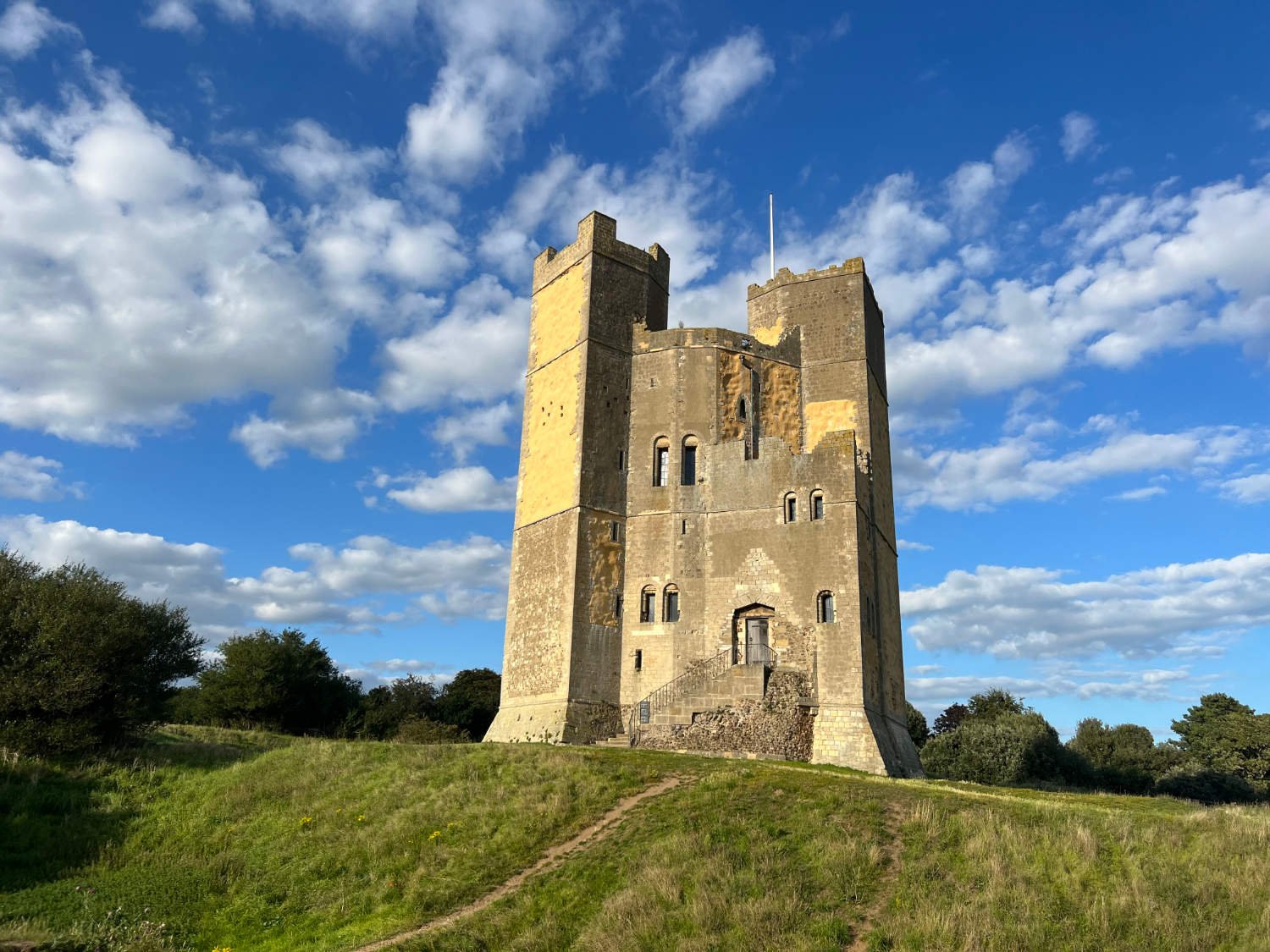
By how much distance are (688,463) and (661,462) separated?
3.20 feet

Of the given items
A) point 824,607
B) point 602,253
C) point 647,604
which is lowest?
point 824,607

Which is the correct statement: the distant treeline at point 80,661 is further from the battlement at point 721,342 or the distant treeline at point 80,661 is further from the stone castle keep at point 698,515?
the battlement at point 721,342

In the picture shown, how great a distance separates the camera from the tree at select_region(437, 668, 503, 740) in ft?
157

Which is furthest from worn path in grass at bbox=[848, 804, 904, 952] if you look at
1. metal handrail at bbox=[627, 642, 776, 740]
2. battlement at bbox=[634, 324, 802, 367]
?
battlement at bbox=[634, 324, 802, 367]

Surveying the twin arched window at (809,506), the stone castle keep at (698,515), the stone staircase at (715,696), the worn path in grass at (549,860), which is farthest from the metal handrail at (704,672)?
the worn path in grass at (549,860)

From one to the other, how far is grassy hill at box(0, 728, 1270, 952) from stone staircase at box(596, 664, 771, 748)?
477 cm

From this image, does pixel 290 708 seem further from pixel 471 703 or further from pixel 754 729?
pixel 754 729

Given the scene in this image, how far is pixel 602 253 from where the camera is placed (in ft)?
117

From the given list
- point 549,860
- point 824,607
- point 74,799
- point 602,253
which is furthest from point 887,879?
point 602,253

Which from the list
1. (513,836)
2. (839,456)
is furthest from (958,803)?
(839,456)

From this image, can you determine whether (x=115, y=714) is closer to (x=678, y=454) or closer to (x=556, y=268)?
(x=678, y=454)

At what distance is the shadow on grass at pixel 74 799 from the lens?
19.6 metres

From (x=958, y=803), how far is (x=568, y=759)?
9.12m

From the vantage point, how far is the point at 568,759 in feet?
77.0
